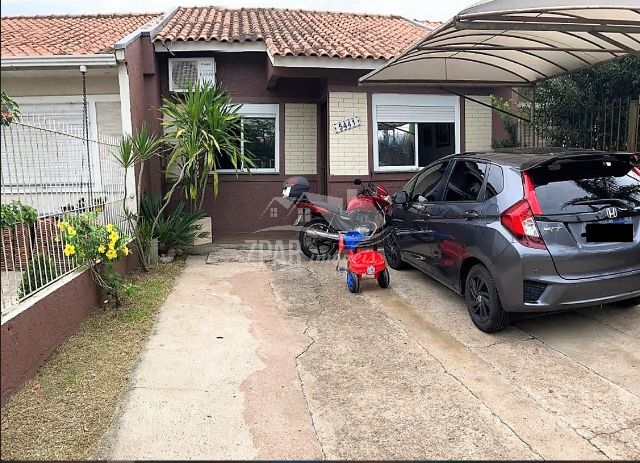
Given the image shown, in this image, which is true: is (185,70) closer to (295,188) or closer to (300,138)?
(300,138)

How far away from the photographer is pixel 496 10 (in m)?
4.48

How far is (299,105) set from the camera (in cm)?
961

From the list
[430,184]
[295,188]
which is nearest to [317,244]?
[295,188]

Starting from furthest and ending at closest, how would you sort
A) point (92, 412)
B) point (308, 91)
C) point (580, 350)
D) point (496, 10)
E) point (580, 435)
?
point (308, 91)
point (496, 10)
point (580, 350)
point (92, 412)
point (580, 435)

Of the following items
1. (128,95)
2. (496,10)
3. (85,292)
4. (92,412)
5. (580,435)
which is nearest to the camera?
(580,435)

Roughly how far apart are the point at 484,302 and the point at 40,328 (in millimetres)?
3764

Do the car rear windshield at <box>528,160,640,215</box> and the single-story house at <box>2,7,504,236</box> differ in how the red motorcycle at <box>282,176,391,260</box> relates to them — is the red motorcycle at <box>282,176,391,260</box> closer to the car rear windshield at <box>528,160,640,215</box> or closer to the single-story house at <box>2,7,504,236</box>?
the single-story house at <box>2,7,504,236</box>

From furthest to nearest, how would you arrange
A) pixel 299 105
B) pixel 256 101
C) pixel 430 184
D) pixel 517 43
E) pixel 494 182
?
pixel 299 105
pixel 256 101
pixel 517 43
pixel 430 184
pixel 494 182

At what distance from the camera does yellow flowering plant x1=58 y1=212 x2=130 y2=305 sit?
4.59 m

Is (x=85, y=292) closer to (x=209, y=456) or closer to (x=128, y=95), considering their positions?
(x=209, y=456)

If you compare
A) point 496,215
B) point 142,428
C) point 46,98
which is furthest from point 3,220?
point 46,98

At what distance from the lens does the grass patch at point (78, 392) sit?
2893 millimetres

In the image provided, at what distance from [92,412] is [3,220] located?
60.5 inches

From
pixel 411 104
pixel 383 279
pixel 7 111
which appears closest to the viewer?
pixel 7 111
